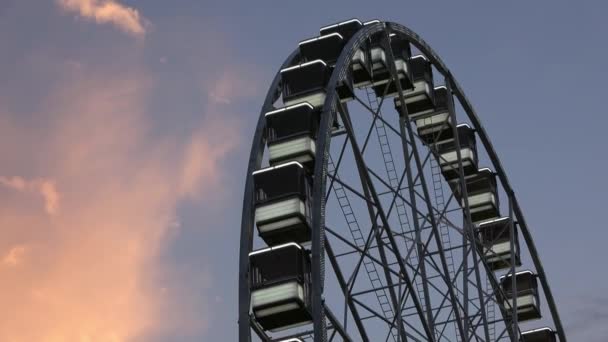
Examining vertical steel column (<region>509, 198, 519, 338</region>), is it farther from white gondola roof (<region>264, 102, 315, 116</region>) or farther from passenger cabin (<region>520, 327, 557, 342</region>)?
white gondola roof (<region>264, 102, 315, 116</region>)

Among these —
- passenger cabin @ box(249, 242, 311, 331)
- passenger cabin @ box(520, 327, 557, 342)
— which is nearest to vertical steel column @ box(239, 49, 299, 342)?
passenger cabin @ box(249, 242, 311, 331)

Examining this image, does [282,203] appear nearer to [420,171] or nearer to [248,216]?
[248,216]

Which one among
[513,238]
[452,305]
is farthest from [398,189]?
[513,238]

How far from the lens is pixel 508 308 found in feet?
132

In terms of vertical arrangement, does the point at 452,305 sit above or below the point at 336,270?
below

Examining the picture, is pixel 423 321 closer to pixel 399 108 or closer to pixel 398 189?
pixel 398 189

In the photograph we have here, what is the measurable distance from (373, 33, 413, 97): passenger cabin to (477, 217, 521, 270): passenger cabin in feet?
24.8

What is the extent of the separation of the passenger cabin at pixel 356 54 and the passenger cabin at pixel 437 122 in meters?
5.80

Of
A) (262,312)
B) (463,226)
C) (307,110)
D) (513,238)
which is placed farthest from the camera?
(513,238)

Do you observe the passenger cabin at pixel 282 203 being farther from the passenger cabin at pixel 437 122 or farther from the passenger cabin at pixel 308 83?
the passenger cabin at pixel 437 122

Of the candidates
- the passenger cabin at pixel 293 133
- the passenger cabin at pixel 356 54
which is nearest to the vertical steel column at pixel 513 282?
the passenger cabin at pixel 356 54

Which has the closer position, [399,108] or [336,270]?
[336,270]

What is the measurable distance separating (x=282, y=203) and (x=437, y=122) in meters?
12.4

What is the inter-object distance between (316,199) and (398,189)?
647 centimetres
